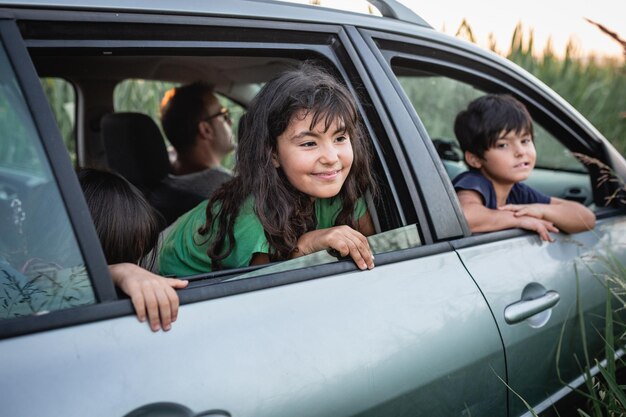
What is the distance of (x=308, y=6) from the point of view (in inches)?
71.7

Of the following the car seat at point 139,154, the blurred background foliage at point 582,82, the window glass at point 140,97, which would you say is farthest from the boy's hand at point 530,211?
the blurred background foliage at point 582,82

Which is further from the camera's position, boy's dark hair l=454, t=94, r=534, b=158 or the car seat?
the car seat

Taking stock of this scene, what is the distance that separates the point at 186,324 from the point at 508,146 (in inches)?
68.2

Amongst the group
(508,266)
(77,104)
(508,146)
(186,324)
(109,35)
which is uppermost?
(77,104)

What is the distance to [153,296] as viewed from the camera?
1245mm

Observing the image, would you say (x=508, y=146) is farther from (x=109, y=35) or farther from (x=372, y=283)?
(x=109, y=35)

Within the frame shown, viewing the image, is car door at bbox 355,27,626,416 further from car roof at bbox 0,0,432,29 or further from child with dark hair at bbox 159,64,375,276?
child with dark hair at bbox 159,64,375,276

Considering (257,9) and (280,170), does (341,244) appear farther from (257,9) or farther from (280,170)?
(257,9)

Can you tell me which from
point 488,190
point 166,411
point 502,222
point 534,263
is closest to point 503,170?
point 488,190

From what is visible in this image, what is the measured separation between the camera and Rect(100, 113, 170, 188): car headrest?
303 cm

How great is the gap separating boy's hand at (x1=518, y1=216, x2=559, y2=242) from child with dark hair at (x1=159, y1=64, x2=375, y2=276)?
1.80ft

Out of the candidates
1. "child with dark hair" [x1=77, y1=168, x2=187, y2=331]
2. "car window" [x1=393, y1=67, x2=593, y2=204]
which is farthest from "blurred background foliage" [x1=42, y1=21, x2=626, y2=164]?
"child with dark hair" [x1=77, y1=168, x2=187, y2=331]

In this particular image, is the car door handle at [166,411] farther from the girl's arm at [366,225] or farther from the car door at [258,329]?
the girl's arm at [366,225]

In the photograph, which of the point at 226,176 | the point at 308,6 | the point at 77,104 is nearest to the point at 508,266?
the point at 308,6
